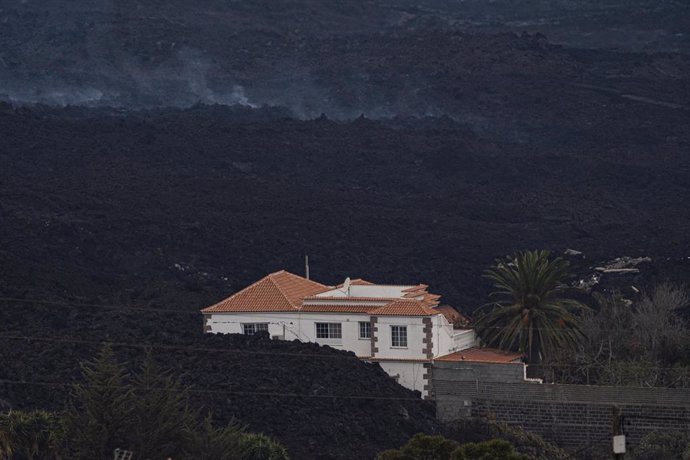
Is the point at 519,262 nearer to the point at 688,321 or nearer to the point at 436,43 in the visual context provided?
the point at 688,321

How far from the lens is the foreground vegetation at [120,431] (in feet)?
132

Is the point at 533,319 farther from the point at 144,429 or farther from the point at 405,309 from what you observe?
the point at 144,429

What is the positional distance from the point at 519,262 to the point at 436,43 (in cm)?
9780

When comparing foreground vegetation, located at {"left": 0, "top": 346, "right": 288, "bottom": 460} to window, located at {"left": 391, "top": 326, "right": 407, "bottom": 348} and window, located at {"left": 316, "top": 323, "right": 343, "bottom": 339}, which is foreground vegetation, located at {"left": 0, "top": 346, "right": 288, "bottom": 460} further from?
window, located at {"left": 316, "top": 323, "right": 343, "bottom": 339}

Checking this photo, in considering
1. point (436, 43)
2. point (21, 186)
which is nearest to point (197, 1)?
point (436, 43)

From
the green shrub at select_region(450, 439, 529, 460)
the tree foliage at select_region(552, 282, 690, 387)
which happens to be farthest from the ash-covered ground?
the green shrub at select_region(450, 439, 529, 460)

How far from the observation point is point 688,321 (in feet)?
209

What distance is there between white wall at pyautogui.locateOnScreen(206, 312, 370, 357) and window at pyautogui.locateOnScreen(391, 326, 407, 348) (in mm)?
850

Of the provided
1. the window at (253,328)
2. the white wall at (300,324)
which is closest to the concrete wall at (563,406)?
the white wall at (300,324)

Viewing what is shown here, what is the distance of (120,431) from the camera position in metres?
40.5

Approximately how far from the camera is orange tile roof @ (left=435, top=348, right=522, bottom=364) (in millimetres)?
50875

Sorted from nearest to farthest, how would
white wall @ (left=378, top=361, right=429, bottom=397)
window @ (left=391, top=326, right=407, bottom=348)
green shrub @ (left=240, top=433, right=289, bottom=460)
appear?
green shrub @ (left=240, top=433, right=289, bottom=460)
white wall @ (left=378, top=361, right=429, bottom=397)
window @ (left=391, top=326, right=407, bottom=348)

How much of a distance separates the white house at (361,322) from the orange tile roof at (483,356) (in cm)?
20

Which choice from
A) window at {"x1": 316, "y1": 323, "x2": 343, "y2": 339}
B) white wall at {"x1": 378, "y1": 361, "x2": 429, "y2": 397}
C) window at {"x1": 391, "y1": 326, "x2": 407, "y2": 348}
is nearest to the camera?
white wall at {"x1": 378, "y1": 361, "x2": 429, "y2": 397}
